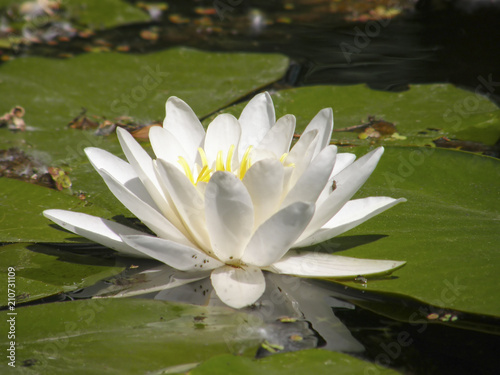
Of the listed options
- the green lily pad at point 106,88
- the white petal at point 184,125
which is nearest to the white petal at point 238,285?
the white petal at point 184,125

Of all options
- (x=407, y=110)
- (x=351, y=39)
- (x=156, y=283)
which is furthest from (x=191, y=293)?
(x=351, y=39)

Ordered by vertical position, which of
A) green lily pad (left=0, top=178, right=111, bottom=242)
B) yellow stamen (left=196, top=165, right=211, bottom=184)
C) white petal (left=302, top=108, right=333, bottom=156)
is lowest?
green lily pad (left=0, top=178, right=111, bottom=242)

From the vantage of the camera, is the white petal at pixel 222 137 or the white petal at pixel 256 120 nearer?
the white petal at pixel 222 137

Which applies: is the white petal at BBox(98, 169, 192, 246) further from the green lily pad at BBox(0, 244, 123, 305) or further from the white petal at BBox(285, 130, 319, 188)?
the white petal at BBox(285, 130, 319, 188)

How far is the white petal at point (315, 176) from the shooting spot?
1925mm

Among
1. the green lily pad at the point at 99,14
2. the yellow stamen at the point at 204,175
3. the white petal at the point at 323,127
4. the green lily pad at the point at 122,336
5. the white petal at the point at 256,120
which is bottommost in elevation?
the green lily pad at the point at 99,14

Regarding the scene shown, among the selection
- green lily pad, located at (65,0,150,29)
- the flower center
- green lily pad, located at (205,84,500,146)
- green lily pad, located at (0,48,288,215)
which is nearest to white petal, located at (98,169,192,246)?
the flower center

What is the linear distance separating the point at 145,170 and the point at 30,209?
0.78 meters

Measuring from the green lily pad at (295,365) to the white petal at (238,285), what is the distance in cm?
30

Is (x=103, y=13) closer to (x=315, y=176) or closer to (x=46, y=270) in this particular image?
(x=46, y=270)

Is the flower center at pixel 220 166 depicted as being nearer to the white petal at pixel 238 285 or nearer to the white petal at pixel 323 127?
the white petal at pixel 323 127

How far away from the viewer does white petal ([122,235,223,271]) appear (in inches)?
76.1

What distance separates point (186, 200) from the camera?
201 cm

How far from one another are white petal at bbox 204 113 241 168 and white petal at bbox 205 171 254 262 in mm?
457
